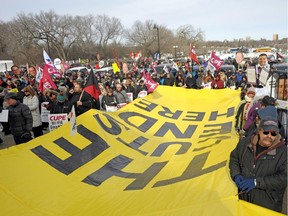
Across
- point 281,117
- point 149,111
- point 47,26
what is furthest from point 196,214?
point 47,26

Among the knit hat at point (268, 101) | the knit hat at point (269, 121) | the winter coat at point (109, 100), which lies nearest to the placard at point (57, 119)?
the winter coat at point (109, 100)

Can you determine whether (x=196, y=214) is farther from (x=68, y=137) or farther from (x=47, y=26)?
(x=47, y=26)

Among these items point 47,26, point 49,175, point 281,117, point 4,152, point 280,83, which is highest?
point 47,26

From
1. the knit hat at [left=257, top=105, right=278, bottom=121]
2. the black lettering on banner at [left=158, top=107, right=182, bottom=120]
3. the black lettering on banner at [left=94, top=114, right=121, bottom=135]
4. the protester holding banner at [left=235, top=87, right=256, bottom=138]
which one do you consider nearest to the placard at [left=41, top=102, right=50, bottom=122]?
the black lettering on banner at [left=94, top=114, right=121, bottom=135]

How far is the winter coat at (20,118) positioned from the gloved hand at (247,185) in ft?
15.5

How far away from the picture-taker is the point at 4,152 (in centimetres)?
459

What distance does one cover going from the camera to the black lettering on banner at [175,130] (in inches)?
255

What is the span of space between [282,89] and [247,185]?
9.08ft

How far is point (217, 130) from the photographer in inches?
255

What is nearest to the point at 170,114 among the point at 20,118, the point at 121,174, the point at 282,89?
the point at 282,89

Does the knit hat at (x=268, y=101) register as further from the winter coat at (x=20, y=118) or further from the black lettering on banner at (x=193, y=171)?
the winter coat at (x=20, y=118)

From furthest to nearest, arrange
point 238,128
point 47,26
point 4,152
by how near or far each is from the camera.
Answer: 1. point 47,26
2. point 238,128
3. point 4,152

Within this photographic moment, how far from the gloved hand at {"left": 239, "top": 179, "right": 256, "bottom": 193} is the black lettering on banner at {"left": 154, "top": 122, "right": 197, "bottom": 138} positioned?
3220mm

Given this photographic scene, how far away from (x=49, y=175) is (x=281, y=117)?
3.84 meters
